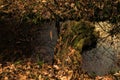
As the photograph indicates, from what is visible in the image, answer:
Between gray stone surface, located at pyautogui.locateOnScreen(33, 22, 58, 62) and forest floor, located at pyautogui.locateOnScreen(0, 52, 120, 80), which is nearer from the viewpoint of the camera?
forest floor, located at pyautogui.locateOnScreen(0, 52, 120, 80)

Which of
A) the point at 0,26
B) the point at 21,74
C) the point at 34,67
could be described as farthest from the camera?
the point at 0,26

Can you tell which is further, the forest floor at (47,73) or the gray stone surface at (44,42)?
the gray stone surface at (44,42)

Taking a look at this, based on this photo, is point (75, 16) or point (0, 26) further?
point (0, 26)

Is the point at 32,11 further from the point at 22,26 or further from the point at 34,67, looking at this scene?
the point at 22,26

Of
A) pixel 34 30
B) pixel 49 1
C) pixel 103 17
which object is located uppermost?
pixel 49 1

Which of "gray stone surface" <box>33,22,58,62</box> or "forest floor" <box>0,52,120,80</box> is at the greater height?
"forest floor" <box>0,52,120,80</box>

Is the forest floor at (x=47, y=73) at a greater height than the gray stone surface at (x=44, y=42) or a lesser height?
greater

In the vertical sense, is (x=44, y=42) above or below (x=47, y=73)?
below

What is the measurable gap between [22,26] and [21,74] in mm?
4159

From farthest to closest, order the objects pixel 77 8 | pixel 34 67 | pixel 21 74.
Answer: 1. pixel 77 8
2. pixel 34 67
3. pixel 21 74

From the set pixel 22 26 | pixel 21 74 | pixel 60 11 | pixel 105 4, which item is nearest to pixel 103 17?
pixel 105 4

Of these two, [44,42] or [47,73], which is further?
[44,42]

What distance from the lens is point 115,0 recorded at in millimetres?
5758

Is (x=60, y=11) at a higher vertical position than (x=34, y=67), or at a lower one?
higher
